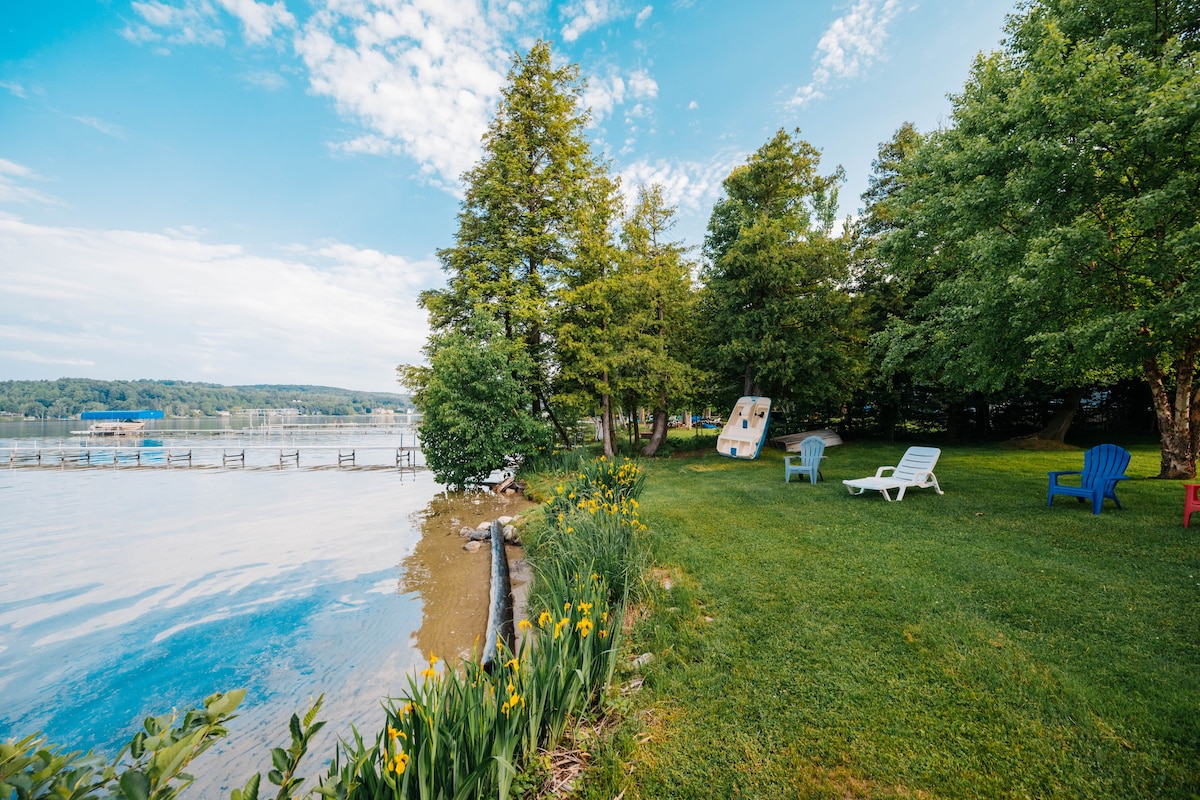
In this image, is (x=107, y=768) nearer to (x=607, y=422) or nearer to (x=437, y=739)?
(x=437, y=739)

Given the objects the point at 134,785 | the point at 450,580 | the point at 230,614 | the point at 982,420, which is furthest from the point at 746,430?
the point at 134,785

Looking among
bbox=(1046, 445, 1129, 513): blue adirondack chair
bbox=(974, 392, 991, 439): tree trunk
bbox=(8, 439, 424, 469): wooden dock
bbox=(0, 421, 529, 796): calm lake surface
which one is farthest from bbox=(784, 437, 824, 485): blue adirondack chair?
bbox=(8, 439, 424, 469): wooden dock

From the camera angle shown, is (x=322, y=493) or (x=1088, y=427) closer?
(x=322, y=493)

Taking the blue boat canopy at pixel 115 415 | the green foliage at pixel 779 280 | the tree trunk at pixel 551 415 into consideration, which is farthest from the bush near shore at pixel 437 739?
the blue boat canopy at pixel 115 415

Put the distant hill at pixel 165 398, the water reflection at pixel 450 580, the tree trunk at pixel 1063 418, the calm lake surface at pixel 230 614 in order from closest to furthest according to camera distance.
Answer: the calm lake surface at pixel 230 614 → the water reflection at pixel 450 580 → the tree trunk at pixel 1063 418 → the distant hill at pixel 165 398

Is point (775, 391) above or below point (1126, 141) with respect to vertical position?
below

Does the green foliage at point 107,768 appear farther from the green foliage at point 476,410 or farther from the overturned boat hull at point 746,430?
the overturned boat hull at point 746,430

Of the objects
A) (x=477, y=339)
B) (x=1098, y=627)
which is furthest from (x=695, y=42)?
(x=1098, y=627)

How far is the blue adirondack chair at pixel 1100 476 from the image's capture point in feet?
20.3

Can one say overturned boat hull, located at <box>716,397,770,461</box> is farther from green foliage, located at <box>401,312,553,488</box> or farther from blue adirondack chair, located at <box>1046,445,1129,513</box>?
blue adirondack chair, located at <box>1046,445,1129,513</box>

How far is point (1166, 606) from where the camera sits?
3641mm

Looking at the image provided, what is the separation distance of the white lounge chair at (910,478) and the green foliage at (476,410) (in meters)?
8.35

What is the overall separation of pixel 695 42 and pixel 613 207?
5.27 meters

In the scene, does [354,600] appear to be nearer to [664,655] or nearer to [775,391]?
[664,655]
